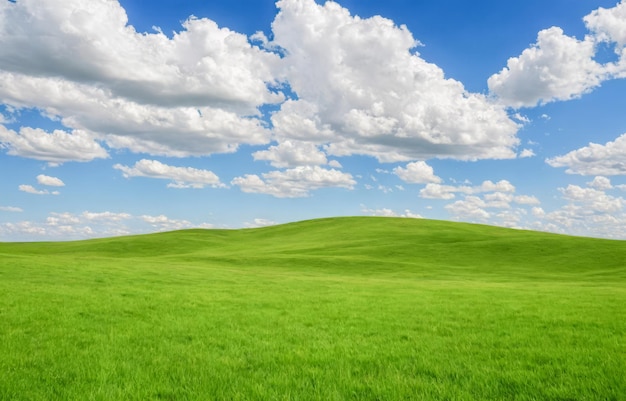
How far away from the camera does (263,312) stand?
17.2m

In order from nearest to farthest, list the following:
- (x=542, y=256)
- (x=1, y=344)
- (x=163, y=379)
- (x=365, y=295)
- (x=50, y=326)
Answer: (x=163, y=379) < (x=1, y=344) < (x=50, y=326) < (x=365, y=295) < (x=542, y=256)

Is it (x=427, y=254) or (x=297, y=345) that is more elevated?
(x=427, y=254)

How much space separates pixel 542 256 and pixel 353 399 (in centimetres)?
6811

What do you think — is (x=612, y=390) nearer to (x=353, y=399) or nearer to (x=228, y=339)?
(x=353, y=399)

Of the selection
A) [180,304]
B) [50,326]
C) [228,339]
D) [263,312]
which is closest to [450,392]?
[228,339]

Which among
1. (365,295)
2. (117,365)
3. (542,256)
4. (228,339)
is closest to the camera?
(117,365)

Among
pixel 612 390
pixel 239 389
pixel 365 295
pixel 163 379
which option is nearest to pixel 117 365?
pixel 163 379

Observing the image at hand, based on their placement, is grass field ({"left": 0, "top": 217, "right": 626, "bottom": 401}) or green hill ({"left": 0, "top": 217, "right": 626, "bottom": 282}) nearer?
grass field ({"left": 0, "top": 217, "right": 626, "bottom": 401})

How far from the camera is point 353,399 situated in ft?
25.3

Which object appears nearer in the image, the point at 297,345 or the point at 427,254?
the point at 297,345

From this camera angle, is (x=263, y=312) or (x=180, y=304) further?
(x=180, y=304)

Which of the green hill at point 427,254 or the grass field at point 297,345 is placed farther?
the green hill at point 427,254

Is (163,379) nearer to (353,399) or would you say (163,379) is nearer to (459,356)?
(353,399)

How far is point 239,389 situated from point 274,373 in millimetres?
1056
